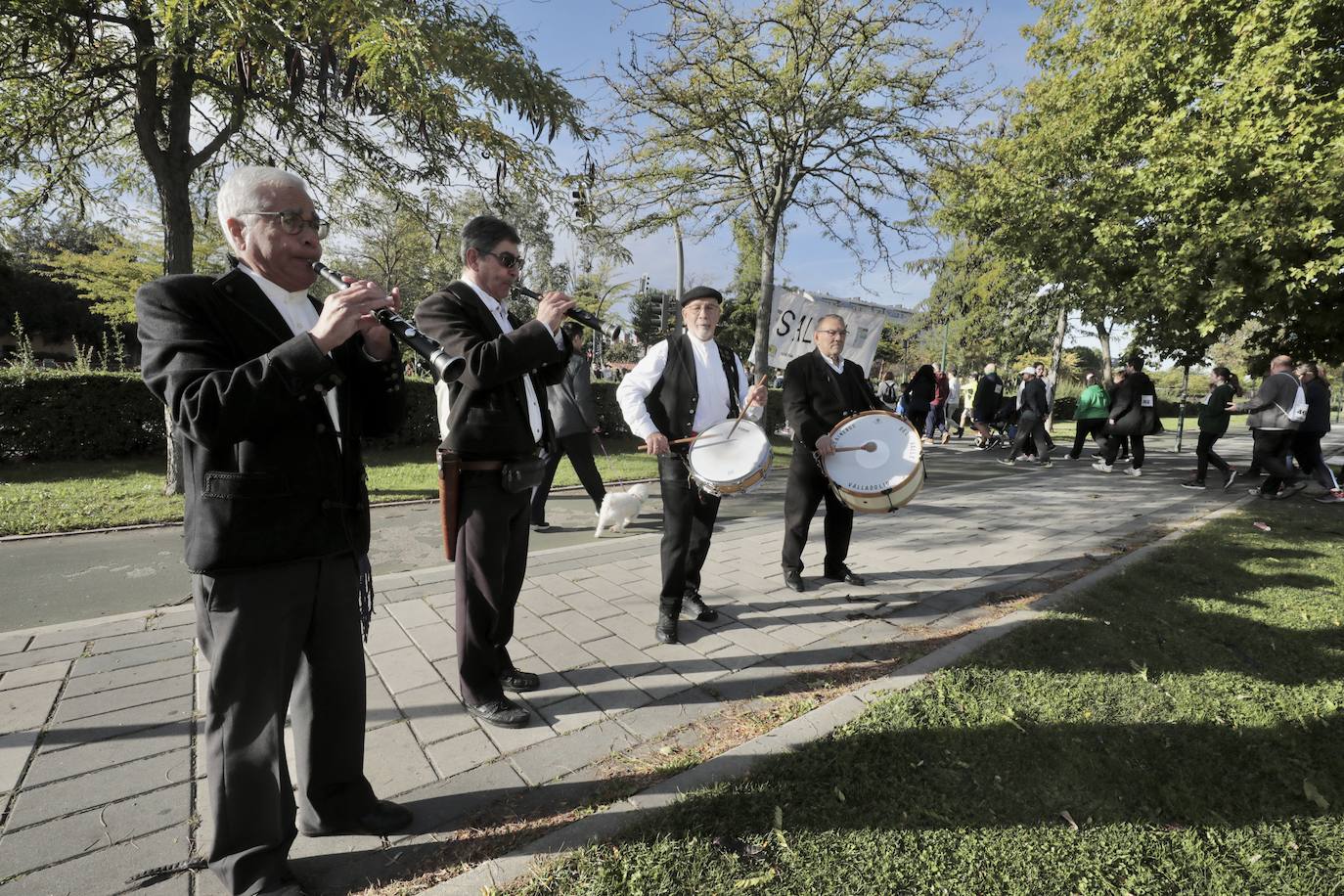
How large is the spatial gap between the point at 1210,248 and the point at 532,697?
1039cm

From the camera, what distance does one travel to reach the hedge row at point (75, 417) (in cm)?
807

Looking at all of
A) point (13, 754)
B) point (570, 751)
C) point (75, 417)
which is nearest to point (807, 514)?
point (570, 751)

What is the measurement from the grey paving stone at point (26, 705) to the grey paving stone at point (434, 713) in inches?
59.9

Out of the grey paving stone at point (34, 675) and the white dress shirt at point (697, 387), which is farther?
the white dress shirt at point (697, 387)

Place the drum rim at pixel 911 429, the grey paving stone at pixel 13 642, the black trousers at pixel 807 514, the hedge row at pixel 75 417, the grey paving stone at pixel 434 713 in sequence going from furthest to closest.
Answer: the hedge row at pixel 75 417 < the black trousers at pixel 807 514 < the drum rim at pixel 911 429 < the grey paving stone at pixel 13 642 < the grey paving stone at pixel 434 713

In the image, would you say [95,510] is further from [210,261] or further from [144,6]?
[210,261]

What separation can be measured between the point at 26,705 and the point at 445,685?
1.84 m

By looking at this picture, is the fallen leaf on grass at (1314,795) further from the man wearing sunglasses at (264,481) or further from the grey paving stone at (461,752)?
the man wearing sunglasses at (264,481)

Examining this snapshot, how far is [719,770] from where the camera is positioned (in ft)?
7.97

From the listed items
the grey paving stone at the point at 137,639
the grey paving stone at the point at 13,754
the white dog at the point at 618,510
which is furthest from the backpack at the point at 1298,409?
the grey paving stone at the point at 13,754

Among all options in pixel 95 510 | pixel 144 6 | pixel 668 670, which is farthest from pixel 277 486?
pixel 95 510

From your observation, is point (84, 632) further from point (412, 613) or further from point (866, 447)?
point (866, 447)

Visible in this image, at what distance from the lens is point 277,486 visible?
5.66ft

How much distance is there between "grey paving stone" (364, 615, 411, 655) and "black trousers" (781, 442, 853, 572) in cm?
272
